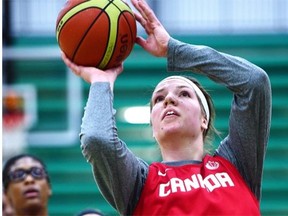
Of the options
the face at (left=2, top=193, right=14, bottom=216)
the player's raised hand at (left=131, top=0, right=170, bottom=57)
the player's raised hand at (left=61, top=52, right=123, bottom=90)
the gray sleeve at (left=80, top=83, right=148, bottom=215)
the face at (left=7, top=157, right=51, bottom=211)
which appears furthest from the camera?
the face at (left=2, top=193, right=14, bottom=216)

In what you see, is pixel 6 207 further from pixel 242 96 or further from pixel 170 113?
pixel 242 96

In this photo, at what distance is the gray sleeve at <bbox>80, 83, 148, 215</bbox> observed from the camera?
3334mm

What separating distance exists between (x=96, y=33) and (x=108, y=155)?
0.57m

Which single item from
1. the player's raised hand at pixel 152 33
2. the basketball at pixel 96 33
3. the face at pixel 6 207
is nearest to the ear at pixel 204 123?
the player's raised hand at pixel 152 33

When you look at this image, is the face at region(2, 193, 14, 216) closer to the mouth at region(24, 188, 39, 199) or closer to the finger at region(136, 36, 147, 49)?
the mouth at region(24, 188, 39, 199)

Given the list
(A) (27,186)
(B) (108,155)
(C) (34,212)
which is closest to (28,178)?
(A) (27,186)

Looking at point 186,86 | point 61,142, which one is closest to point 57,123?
point 61,142

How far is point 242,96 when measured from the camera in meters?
3.56

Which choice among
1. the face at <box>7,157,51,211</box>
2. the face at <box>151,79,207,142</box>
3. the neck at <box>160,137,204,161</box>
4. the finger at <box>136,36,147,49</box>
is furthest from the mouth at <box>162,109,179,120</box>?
the face at <box>7,157,51,211</box>

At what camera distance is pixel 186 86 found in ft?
12.2

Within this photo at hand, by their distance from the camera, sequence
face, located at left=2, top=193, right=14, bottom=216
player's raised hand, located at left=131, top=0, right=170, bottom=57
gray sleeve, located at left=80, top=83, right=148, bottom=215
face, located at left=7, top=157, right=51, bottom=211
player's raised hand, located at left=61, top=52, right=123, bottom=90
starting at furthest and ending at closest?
face, located at left=2, top=193, right=14, bottom=216 < face, located at left=7, top=157, right=51, bottom=211 < player's raised hand, located at left=131, top=0, right=170, bottom=57 < player's raised hand, located at left=61, top=52, right=123, bottom=90 < gray sleeve, located at left=80, top=83, right=148, bottom=215

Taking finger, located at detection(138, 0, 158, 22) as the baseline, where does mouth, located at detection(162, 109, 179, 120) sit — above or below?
below

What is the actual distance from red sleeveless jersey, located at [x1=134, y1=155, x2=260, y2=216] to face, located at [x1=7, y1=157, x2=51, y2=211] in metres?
2.35

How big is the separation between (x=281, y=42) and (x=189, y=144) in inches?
286
